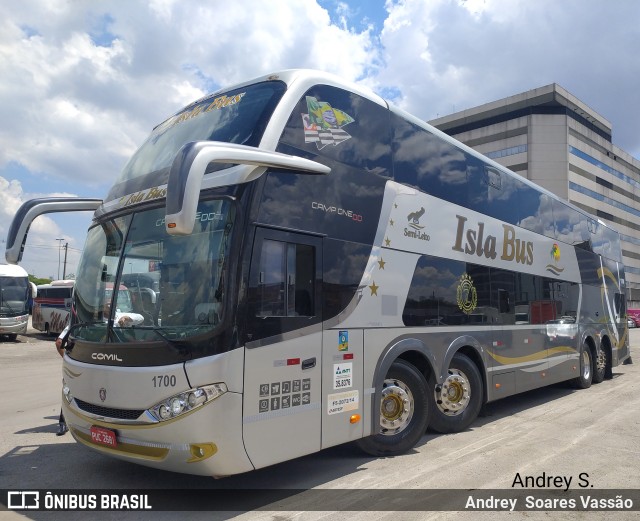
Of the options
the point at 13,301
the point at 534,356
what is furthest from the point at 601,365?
the point at 13,301

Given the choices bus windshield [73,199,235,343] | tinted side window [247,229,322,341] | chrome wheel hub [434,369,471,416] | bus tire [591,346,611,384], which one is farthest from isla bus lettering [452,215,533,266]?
bus tire [591,346,611,384]

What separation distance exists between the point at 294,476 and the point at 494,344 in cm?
428

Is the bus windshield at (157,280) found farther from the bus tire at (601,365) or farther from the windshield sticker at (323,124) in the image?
the bus tire at (601,365)

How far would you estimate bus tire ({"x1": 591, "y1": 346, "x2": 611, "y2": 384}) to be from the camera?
42.2 feet

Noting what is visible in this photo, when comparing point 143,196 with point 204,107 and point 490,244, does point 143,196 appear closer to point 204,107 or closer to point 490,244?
point 204,107

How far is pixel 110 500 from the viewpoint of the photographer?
4961mm

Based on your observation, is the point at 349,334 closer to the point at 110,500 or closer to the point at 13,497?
the point at 110,500

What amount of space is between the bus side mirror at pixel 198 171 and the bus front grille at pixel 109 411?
1.77m

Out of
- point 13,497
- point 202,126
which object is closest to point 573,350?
point 202,126

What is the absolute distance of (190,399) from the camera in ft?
14.5

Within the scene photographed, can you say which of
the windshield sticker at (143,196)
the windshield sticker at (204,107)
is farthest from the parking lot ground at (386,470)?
the windshield sticker at (204,107)

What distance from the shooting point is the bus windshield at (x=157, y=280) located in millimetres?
4648

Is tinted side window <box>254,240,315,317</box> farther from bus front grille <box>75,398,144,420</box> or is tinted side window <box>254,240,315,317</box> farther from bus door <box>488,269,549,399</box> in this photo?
bus door <box>488,269,549,399</box>

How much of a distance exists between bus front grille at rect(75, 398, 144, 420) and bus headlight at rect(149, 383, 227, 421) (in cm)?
31
